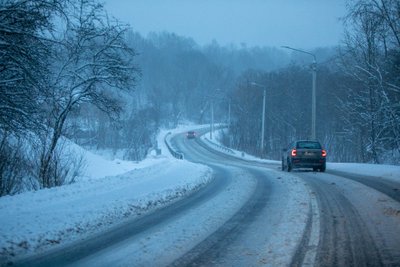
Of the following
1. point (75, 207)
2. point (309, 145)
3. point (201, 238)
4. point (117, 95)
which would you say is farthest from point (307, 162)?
point (201, 238)

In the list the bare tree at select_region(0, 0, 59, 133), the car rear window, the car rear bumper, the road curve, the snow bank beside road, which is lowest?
the road curve

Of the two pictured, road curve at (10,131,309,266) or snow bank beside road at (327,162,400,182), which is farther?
snow bank beside road at (327,162,400,182)

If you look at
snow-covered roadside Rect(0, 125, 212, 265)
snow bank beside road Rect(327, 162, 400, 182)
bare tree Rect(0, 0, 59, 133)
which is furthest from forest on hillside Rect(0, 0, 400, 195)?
snow bank beside road Rect(327, 162, 400, 182)

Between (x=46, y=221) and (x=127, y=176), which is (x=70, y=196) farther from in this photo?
(x=127, y=176)

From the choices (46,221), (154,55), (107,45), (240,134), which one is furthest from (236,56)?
(46,221)

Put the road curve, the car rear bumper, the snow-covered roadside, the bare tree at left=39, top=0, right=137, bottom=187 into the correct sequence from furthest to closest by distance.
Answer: the car rear bumper < the bare tree at left=39, top=0, right=137, bottom=187 < the snow-covered roadside < the road curve

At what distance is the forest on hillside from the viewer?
39.0 feet

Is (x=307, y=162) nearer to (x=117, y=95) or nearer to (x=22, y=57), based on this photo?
(x=117, y=95)

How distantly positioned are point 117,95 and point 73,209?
17.3m

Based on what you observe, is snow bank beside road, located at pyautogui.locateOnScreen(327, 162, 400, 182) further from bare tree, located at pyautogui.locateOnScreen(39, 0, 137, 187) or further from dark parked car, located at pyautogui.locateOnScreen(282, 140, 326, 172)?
bare tree, located at pyautogui.locateOnScreen(39, 0, 137, 187)

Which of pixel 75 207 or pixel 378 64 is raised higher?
pixel 378 64

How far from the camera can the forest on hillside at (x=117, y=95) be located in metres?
11.9

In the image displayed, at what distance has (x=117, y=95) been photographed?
2719cm

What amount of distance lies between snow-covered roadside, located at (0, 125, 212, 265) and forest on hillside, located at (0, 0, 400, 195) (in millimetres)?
2456
